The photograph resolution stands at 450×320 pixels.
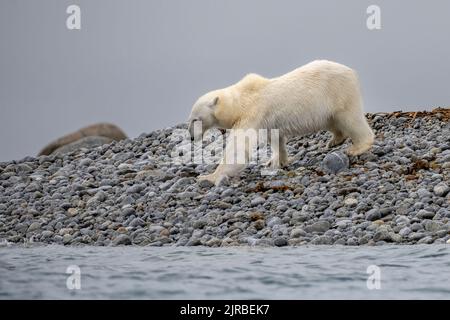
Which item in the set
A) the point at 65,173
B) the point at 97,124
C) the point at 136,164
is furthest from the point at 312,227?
the point at 97,124

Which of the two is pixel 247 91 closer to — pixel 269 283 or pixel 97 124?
pixel 269 283

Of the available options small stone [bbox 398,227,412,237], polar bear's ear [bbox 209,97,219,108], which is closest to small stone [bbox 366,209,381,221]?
small stone [bbox 398,227,412,237]

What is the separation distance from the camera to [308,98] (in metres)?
12.1

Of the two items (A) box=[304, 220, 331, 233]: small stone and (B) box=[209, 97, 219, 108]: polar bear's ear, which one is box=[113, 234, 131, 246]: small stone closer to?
(A) box=[304, 220, 331, 233]: small stone

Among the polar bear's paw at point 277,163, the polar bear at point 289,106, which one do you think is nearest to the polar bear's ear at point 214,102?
the polar bear at point 289,106

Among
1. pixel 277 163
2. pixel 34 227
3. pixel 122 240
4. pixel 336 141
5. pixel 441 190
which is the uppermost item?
pixel 336 141

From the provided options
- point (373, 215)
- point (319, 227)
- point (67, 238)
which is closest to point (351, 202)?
point (373, 215)

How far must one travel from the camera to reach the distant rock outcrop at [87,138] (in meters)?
18.7

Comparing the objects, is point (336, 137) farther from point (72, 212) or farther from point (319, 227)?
point (72, 212)

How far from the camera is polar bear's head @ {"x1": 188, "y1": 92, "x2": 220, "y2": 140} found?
473 inches

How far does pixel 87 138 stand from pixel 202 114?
7.49m

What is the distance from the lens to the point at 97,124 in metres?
20.4

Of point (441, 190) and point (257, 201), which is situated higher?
point (441, 190)

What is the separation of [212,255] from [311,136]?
6.98 metres
